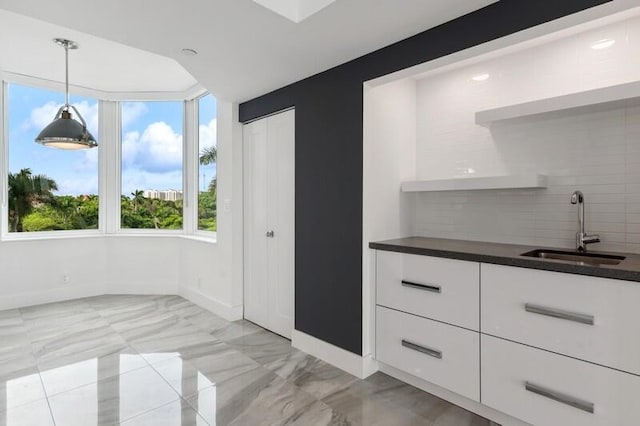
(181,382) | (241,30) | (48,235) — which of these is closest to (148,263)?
(48,235)

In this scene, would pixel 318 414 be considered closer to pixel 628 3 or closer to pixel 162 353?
pixel 162 353

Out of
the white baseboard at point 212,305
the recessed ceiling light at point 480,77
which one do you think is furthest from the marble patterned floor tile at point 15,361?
the recessed ceiling light at point 480,77

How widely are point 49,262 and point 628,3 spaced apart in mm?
5574

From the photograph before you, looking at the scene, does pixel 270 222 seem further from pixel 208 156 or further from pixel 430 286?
pixel 430 286

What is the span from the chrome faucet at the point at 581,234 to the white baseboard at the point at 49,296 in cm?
517

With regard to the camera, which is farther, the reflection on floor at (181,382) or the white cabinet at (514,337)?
the reflection on floor at (181,382)

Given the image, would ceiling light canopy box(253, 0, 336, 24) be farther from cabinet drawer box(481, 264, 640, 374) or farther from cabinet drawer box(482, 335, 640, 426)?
cabinet drawer box(482, 335, 640, 426)

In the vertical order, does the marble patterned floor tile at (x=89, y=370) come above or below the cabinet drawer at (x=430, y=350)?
below

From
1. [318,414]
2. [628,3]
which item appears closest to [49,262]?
[318,414]

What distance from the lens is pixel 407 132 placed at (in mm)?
2906

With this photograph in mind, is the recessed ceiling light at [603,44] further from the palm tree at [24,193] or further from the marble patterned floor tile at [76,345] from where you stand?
the palm tree at [24,193]

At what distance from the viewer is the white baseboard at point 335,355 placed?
2.52 metres

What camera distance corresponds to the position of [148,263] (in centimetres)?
471

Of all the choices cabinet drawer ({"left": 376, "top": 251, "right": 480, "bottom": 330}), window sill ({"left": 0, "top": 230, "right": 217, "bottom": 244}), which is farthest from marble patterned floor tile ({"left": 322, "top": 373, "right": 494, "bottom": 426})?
window sill ({"left": 0, "top": 230, "right": 217, "bottom": 244})
